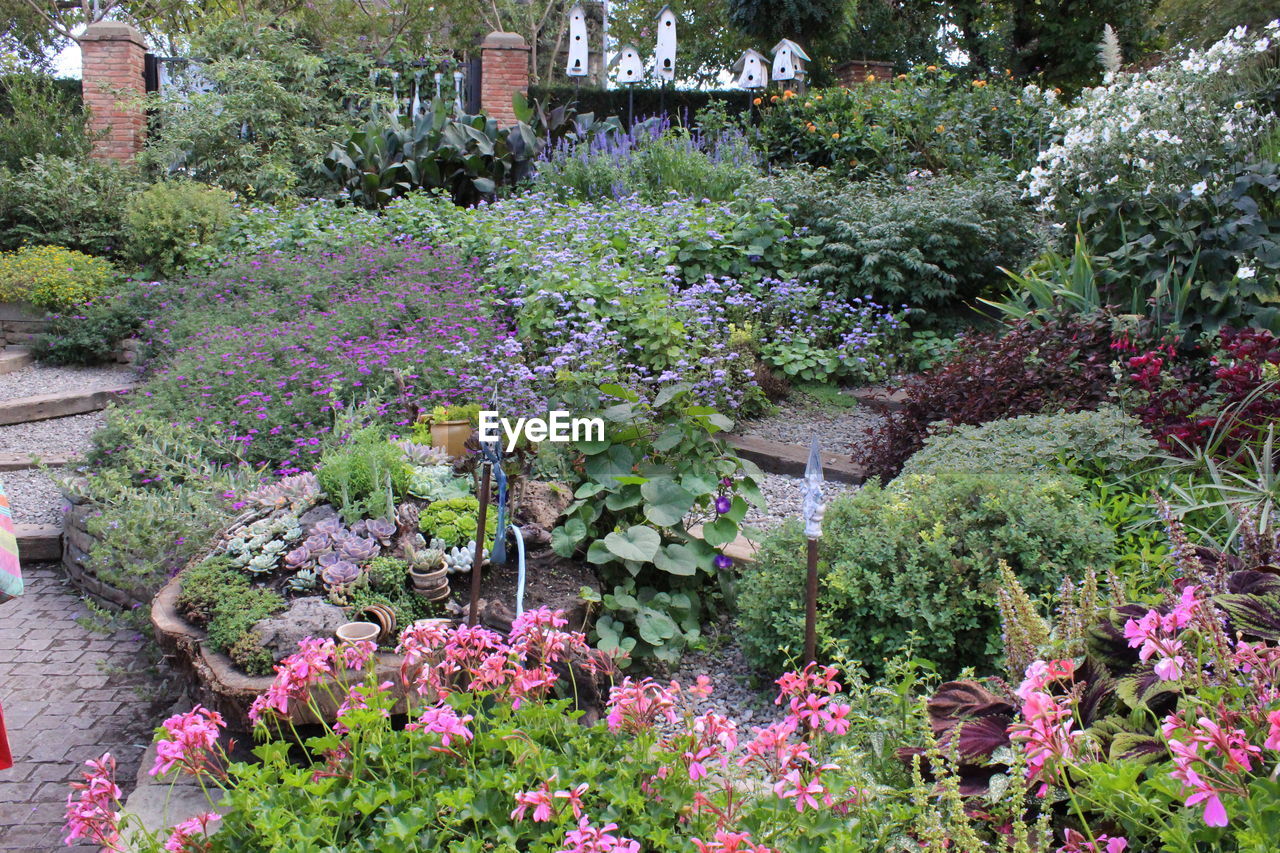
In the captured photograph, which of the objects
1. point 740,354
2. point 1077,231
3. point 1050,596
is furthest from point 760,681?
point 1077,231

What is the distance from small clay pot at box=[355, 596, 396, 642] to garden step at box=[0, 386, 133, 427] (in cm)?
412

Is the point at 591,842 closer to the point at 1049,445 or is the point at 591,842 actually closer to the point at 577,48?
the point at 1049,445

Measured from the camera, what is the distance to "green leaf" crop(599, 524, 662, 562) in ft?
9.19

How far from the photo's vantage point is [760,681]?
2873 mm

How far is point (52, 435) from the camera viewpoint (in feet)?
18.4

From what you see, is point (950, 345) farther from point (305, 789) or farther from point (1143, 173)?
point (305, 789)

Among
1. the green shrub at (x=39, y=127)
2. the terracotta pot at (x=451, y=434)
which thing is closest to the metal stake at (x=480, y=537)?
the terracotta pot at (x=451, y=434)

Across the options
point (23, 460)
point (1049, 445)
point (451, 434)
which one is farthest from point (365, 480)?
point (23, 460)

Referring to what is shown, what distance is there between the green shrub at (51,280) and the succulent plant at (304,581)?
5.89 metres

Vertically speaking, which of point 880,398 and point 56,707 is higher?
point 880,398

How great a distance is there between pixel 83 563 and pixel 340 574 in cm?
186

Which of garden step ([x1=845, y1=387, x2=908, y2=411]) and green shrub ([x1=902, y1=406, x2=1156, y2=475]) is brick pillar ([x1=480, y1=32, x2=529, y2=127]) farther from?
green shrub ([x1=902, y1=406, x2=1156, y2=475])

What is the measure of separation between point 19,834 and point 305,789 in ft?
4.58

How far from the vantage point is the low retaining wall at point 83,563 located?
12.0 ft
